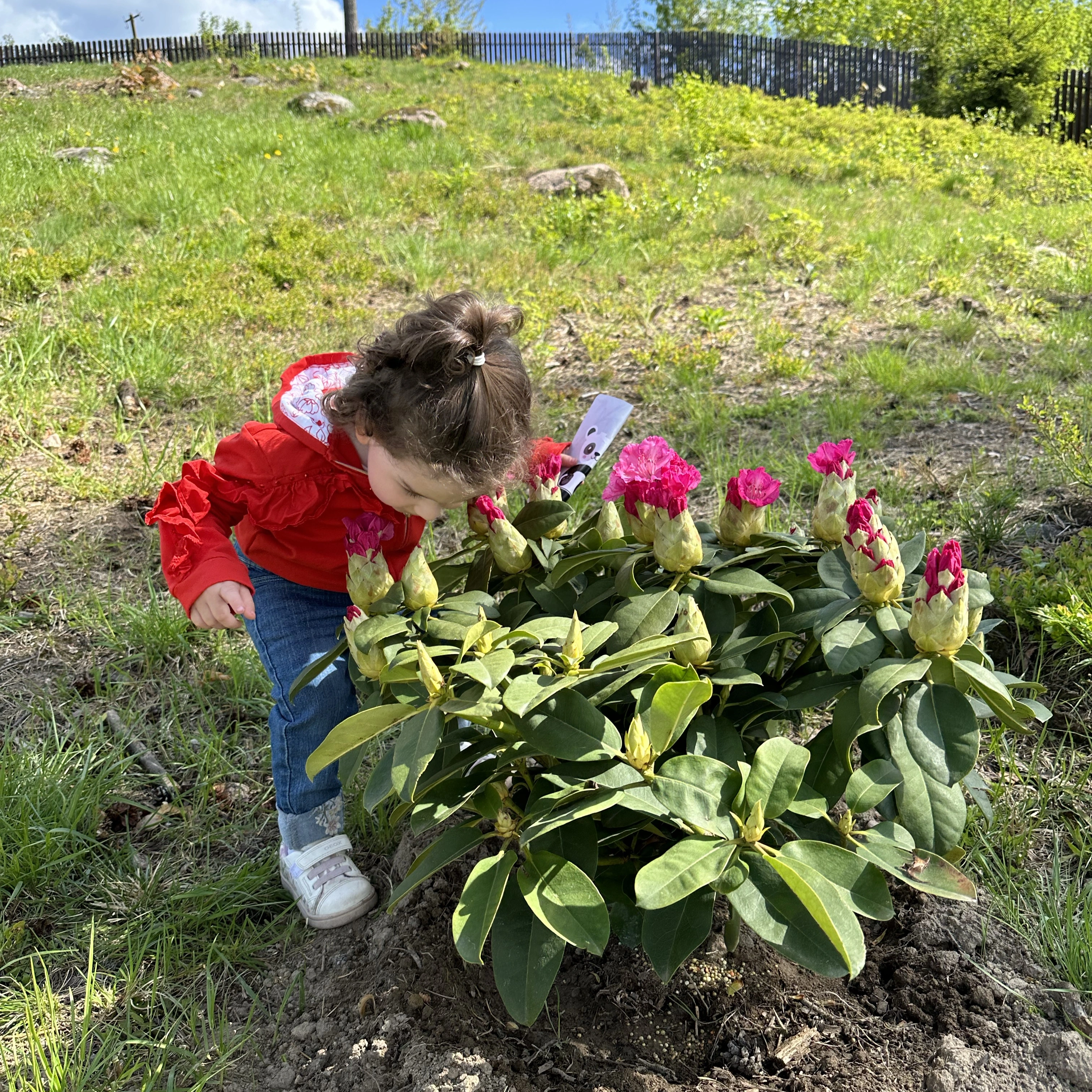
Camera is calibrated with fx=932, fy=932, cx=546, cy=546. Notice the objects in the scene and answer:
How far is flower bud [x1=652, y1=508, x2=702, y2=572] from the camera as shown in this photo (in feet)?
4.36

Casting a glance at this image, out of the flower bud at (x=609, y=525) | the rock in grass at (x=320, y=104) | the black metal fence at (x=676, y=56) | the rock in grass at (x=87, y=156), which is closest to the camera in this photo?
the flower bud at (x=609, y=525)

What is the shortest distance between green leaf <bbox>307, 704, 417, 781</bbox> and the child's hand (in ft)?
2.18

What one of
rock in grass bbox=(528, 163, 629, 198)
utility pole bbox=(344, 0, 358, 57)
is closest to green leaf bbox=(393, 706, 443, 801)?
rock in grass bbox=(528, 163, 629, 198)

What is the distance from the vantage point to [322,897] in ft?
6.11

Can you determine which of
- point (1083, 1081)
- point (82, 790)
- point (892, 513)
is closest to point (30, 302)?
point (82, 790)

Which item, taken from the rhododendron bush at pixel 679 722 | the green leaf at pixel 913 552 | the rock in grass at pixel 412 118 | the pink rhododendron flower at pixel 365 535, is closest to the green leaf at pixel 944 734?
the rhododendron bush at pixel 679 722

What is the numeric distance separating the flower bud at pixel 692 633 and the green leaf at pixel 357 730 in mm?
367

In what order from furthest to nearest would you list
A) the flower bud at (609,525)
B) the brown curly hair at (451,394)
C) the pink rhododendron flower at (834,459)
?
the brown curly hair at (451,394), the flower bud at (609,525), the pink rhododendron flower at (834,459)

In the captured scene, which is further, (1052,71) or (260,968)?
(1052,71)

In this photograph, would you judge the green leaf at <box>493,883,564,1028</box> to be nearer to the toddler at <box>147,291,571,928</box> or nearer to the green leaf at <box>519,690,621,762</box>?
the green leaf at <box>519,690,621,762</box>

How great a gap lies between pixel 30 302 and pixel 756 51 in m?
18.7

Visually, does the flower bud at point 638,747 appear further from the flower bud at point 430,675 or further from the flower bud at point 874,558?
the flower bud at point 874,558

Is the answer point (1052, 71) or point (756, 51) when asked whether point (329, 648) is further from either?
point (756, 51)

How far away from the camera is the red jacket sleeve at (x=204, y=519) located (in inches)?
72.4
